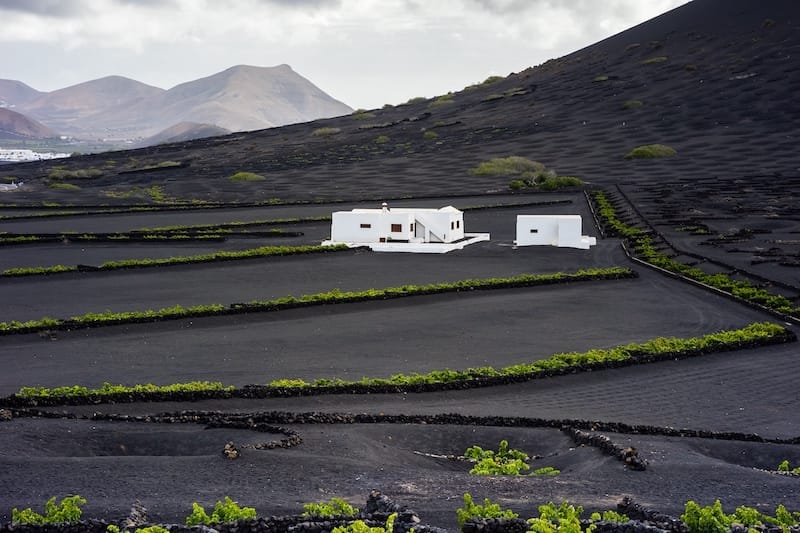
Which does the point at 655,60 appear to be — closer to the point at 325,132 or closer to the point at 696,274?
the point at 325,132

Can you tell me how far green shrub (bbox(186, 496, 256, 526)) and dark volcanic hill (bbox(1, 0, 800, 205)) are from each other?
60086 mm

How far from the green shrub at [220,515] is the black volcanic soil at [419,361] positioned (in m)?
1.09

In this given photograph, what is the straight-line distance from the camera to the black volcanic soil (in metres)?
14.6

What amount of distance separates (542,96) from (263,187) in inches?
2383

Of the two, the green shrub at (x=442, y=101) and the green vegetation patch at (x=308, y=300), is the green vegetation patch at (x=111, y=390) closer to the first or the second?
the green vegetation patch at (x=308, y=300)

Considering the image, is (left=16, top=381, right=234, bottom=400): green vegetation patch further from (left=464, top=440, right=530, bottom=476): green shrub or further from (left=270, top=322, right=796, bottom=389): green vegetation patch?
(left=464, top=440, right=530, bottom=476): green shrub

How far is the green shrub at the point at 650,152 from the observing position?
3718 inches

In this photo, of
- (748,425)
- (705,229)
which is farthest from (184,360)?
(705,229)

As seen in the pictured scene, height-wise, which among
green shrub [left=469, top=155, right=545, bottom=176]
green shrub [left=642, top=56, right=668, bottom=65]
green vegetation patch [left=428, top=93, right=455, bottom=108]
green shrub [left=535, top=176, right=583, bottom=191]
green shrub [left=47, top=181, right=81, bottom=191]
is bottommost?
green shrub [left=47, top=181, right=81, bottom=191]

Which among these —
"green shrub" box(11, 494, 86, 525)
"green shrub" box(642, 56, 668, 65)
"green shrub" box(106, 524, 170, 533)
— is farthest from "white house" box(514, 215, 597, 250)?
"green shrub" box(642, 56, 668, 65)

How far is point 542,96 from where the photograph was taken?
135 m

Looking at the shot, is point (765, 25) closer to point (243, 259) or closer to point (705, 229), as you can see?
point (705, 229)

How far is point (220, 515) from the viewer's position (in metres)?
12.1

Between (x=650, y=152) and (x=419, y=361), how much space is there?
7632 centimetres
